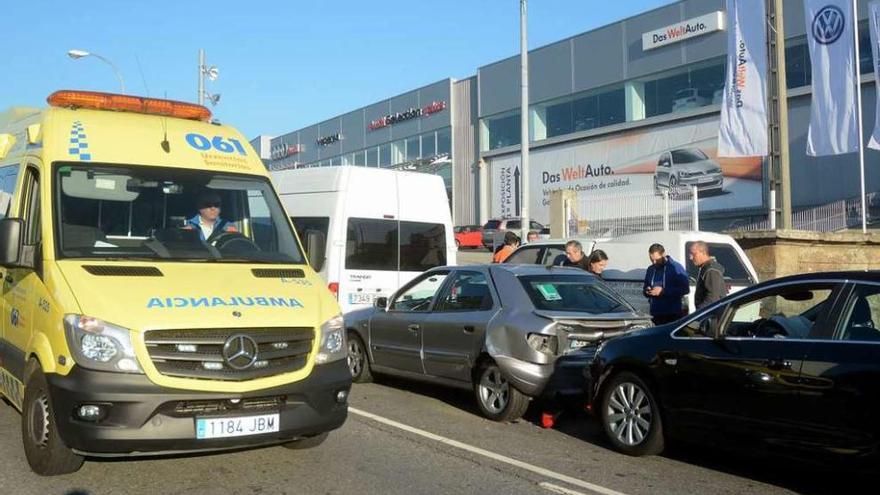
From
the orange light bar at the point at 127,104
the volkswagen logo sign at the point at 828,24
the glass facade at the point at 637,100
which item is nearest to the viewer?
the orange light bar at the point at 127,104

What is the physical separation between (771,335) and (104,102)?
229 inches

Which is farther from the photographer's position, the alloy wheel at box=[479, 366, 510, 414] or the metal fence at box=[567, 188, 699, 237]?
the metal fence at box=[567, 188, 699, 237]

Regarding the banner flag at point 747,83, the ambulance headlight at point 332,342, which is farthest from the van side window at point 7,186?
the banner flag at point 747,83

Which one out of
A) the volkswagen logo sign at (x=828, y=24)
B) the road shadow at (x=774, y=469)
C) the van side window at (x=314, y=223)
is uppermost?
the volkswagen logo sign at (x=828, y=24)

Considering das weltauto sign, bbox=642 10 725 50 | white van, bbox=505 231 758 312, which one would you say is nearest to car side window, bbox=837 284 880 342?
white van, bbox=505 231 758 312

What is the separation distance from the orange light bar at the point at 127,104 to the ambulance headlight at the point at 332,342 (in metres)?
2.82

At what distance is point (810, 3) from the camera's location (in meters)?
18.9

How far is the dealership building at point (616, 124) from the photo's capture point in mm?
31219

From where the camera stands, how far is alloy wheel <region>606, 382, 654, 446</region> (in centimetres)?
662

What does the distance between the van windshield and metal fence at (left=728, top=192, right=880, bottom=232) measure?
23.1 meters

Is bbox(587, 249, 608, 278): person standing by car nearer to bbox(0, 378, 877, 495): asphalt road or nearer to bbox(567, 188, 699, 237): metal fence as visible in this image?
bbox(0, 378, 877, 495): asphalt road

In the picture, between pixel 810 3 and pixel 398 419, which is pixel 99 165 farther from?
pixel 810 3

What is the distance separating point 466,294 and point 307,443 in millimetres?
2803

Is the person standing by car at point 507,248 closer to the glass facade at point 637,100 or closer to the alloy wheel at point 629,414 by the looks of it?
the alloy wheel at point 629,414
